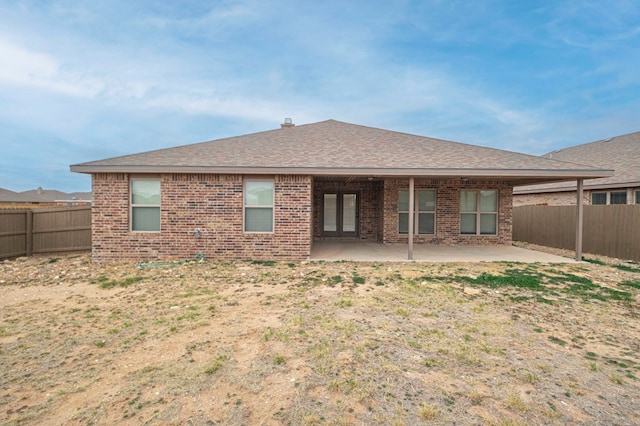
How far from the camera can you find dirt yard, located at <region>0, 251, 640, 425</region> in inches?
102

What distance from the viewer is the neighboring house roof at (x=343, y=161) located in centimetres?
857

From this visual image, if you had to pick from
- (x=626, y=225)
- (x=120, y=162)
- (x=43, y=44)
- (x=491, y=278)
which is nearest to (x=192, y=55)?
(x=43, y=44)

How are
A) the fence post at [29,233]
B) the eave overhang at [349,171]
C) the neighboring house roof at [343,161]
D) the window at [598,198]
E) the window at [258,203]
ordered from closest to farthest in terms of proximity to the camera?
the eave overhang at [349,171] < the neighboring house roof at [343,161] < the window at [258,203] < the fence post at [29,233] < the window at [598,198]

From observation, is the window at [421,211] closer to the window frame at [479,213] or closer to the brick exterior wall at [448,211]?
the brick exterior wall at [448,211]

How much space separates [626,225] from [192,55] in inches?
775

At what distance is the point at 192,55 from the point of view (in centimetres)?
1697

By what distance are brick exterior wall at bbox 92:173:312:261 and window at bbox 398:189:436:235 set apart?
4.60 meters

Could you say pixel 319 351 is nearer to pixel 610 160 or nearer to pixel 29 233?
pixel 29 233

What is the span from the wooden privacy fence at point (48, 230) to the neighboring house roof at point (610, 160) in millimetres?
18558

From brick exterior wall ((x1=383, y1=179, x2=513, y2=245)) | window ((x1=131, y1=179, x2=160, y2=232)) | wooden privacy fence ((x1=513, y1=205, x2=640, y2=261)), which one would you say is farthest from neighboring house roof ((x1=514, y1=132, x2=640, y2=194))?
window ((x1=131, y1=179, x2=160, y2=232))

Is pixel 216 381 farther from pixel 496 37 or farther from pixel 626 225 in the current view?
pixel 496 37

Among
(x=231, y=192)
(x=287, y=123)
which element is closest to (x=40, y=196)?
(x=287, y=123)

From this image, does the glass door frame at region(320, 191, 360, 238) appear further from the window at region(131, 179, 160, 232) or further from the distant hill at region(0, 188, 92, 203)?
the distant hill at region(0, 188, 92, 203)

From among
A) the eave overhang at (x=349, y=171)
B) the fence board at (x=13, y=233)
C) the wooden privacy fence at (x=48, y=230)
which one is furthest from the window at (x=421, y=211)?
the fence board at (x=13, y=233)
